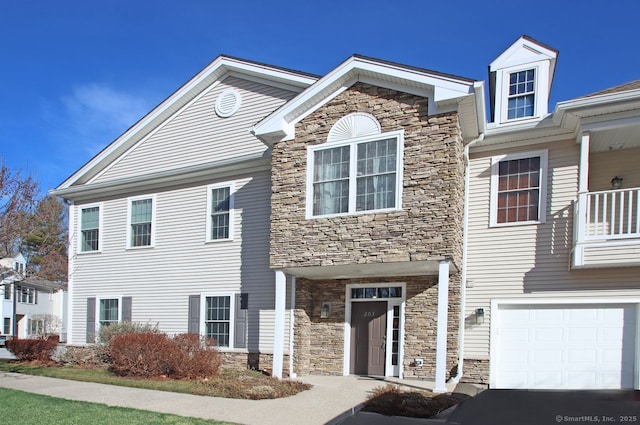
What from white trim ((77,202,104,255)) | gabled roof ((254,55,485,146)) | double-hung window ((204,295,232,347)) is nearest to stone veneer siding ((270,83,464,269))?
gabled roof ((254,55,485,146))

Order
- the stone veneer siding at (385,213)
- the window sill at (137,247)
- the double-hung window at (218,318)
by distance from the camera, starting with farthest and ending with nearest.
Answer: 1. the window sill at (137,247)
2. the double-hung window at (218,318)
3. the stone veneer siding at (385,213)

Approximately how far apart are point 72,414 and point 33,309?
3959cm

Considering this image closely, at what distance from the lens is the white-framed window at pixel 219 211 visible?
14.8 metres

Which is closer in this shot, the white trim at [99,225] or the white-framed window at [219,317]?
the white-framed window at [219,317]

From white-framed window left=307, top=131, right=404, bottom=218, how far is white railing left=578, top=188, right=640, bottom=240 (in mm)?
3866

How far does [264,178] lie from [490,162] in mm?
5952

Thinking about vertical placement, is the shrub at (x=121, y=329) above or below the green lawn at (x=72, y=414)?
below

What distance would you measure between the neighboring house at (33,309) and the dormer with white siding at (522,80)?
34.6 m

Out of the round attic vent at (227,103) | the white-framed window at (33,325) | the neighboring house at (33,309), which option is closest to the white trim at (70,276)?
the round attic vent at (227,103)

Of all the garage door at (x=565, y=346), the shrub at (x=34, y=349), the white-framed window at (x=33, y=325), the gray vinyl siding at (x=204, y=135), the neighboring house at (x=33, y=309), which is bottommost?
the white-framed window at (x=33, y=325)

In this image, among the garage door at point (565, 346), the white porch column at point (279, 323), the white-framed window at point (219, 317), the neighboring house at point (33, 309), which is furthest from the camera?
the neighboring house at point (33, 309)

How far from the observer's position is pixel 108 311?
55.1 ft

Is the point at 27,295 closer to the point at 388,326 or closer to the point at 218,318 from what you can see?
the point at 218,318

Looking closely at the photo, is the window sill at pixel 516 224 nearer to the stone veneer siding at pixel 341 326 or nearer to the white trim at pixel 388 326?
the stone veneer siding at pixel 341 326
